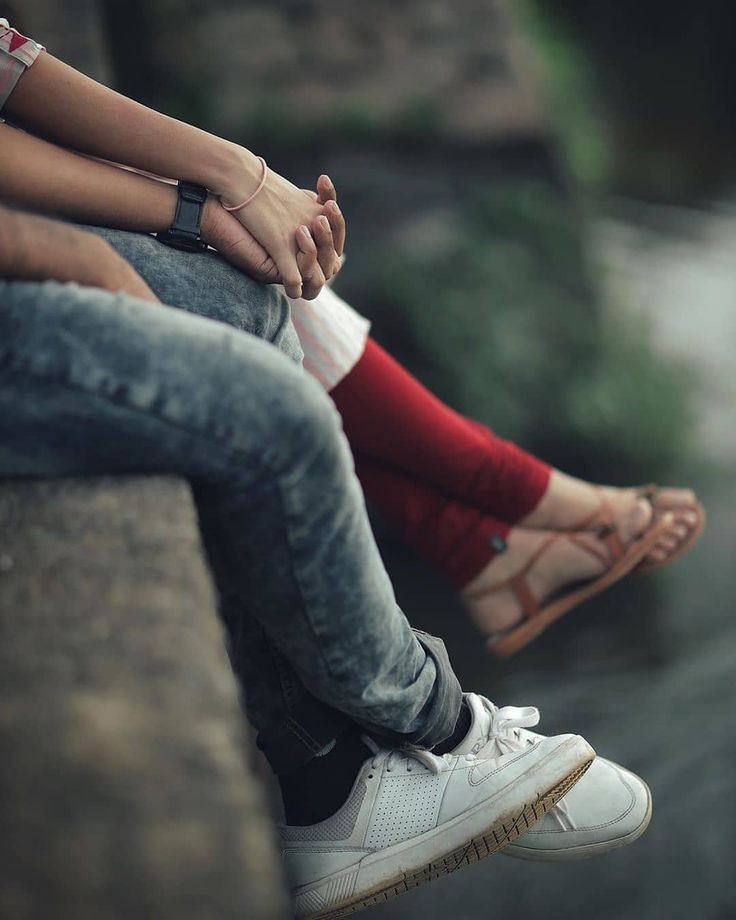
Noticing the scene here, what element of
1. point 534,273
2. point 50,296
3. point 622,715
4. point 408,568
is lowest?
point 408,568

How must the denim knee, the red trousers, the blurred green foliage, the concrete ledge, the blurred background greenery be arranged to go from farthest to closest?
the blurred green foliage < the blurred background greenery < the red trousers < the denim knee < the concrete ledge

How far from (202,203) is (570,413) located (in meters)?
1.86

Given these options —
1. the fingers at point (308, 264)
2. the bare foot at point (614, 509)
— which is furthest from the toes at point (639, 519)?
the fingers at point (308, 264)

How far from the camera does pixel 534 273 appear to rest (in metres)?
2.91

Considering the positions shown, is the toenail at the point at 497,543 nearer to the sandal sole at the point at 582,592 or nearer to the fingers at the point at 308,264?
the sandal sole at the point at 582,592

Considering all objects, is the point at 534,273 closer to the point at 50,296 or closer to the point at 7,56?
the point at 7,56

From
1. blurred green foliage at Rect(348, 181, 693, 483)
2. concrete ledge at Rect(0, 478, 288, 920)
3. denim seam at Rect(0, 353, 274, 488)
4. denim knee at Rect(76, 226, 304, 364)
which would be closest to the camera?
concrete ledge at Rect(0, 478, 288, 920)

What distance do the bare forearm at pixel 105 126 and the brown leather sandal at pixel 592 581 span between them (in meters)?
0.83

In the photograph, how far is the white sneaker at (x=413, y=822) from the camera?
3.18 ft

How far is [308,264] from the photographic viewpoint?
3.53 feet

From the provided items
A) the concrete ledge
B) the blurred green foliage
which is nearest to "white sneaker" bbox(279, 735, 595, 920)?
the concrete ledge

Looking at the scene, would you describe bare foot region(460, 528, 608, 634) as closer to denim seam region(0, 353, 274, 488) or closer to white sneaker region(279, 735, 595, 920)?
white sneaker region(279, 735, 595, 920)

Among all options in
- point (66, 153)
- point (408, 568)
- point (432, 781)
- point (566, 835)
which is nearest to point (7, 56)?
point (66, 153)

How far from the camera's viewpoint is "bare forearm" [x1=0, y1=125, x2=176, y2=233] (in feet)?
3.12
